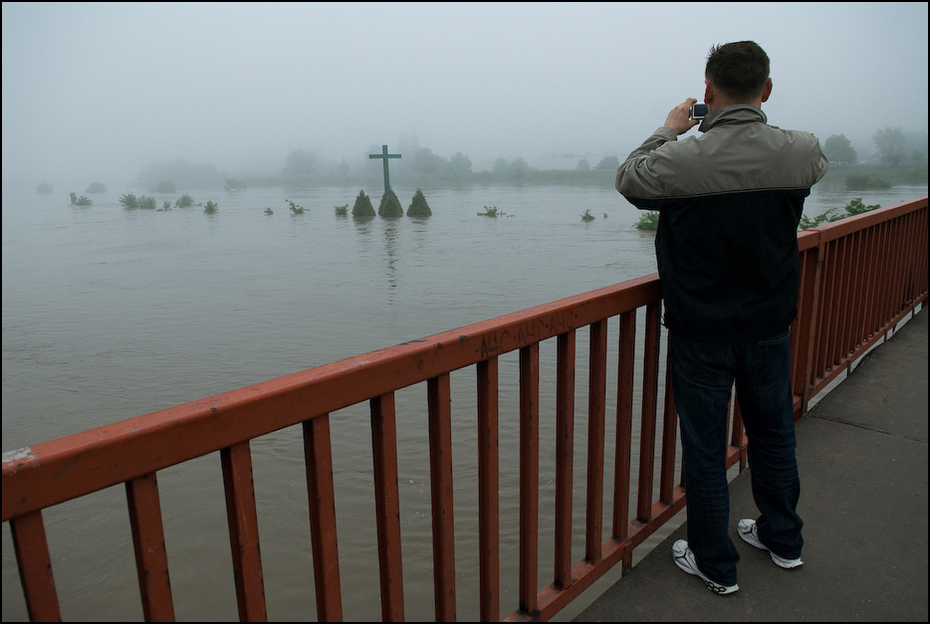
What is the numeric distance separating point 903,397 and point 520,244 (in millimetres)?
22269

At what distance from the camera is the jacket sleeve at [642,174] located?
1897 mm

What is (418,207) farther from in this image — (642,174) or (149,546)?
(149,546)

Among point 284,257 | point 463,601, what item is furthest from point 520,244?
point 463,601

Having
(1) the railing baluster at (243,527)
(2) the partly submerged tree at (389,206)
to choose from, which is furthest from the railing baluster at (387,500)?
(2) the partly submerged tree at (389,206)

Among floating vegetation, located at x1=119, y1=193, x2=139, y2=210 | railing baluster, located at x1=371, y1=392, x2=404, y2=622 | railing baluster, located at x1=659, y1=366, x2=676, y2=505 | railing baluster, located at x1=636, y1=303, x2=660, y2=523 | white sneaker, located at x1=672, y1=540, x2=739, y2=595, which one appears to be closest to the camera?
railing baluster, located at x1=371, y1=392, x2=404, y2=622

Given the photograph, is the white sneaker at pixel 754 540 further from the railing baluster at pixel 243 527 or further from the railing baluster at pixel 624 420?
the railing baluster at pixel 243 527

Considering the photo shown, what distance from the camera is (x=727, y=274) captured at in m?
1.96

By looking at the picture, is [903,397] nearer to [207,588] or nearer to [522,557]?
[522,557]

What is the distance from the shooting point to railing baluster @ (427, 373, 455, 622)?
1.58 m

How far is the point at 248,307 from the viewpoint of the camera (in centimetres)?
1451

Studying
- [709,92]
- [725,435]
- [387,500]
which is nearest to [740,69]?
[709,92]

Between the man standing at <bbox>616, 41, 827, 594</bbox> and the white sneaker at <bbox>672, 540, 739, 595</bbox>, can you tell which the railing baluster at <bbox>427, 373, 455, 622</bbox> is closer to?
the man standing at <bbox>616, 41, 827, 594</bbox>

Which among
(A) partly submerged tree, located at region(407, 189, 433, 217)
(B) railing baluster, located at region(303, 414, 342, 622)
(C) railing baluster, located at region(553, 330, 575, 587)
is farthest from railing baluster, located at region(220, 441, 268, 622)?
(A) partly submerged tree, located at region(407, 189, 433, 217)

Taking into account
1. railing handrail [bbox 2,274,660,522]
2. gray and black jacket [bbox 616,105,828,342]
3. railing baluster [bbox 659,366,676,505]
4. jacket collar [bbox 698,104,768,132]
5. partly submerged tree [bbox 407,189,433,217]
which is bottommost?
partly submerged tree [bbox 407,189,433,217]
